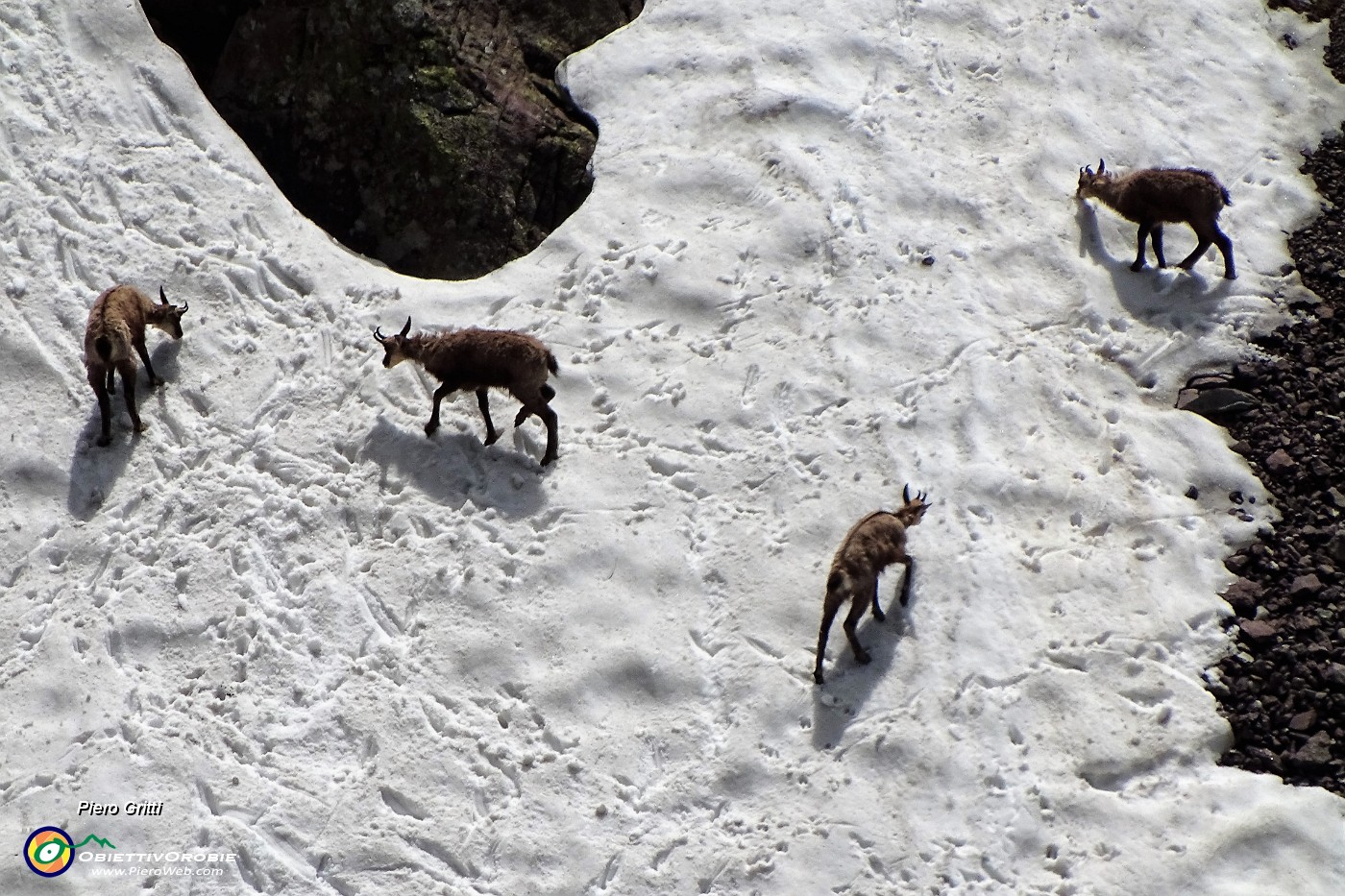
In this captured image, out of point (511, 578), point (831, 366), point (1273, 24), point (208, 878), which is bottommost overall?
point (208, 878)

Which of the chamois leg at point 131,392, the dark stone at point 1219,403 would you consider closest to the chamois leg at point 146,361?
the chamois leg at point 131,392

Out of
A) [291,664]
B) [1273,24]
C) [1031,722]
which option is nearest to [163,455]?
[291,664]

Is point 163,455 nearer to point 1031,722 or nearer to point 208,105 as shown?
point 208,105

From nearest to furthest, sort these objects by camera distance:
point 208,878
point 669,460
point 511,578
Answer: point 208,878, point 511,578, point 669,460

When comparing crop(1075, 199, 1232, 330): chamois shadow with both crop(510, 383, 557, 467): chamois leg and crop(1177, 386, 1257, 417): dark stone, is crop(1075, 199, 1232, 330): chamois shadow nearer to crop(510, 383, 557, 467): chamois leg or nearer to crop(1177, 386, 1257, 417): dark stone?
crop(1177, 386, 1257, 417): dark stone

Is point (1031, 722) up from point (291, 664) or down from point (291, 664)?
up

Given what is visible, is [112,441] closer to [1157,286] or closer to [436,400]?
[436,400]

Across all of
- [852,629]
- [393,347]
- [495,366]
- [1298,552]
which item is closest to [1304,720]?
[1298,552]
